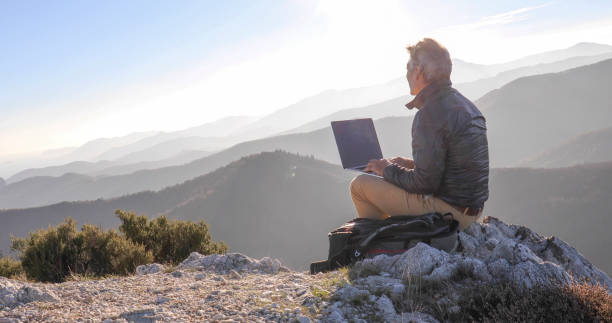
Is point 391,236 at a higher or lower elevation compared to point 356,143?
lower

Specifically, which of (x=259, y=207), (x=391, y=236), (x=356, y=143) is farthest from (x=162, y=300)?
(x=259, y=207)

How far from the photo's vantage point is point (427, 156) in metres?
3.54

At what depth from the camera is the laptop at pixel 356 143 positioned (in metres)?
4.48

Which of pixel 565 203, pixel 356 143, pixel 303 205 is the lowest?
pixel 565 203

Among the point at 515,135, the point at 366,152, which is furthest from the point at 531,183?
the point at 515,135

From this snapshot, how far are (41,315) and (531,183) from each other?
9760cm

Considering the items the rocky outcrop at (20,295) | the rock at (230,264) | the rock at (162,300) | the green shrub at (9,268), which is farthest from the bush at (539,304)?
the green shrub at (9,268)

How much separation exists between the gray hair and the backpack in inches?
59.2

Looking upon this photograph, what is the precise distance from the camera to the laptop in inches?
176

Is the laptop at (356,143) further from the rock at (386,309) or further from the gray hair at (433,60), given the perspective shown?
the rock at (386,309)

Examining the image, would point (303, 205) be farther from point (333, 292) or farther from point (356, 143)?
point (333, 292)

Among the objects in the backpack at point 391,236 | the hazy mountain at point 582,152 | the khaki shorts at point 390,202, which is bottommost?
the hazy mountain at point 582,152

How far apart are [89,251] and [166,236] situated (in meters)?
1.58

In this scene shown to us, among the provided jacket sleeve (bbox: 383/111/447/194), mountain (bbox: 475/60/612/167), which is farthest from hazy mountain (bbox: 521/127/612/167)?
jacket sleeve (bbox: 383/111/447/194)
